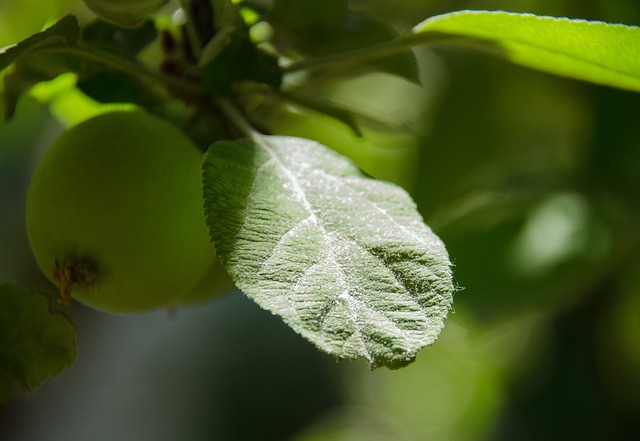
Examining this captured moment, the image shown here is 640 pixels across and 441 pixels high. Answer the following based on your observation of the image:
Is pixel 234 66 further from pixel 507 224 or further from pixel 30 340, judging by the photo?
pixel 507 224

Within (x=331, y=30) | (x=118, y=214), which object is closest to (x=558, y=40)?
(x=331, y=30)

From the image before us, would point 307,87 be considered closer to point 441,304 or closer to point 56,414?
point 441,304

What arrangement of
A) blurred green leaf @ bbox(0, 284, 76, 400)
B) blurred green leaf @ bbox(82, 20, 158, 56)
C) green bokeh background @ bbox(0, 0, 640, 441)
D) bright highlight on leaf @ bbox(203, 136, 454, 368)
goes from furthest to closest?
green bokeh background @ bbox(0, 0, 640, 441) → blurred green leaf @ bbox(82, 20, 158, 56) → blurred green leaf @ bbox(0, 284, 76, 400) → bright highlight on leaf @ bbox(203, 136, 454, 368)

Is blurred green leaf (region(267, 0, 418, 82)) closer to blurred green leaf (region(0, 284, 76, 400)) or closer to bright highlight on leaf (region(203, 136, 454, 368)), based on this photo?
Result: bright highlight on leaf (region(203, 136, 454, 368))

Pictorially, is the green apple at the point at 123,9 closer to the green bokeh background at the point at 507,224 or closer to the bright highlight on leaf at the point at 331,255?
the bright highlight on leaf at the point at 331,255

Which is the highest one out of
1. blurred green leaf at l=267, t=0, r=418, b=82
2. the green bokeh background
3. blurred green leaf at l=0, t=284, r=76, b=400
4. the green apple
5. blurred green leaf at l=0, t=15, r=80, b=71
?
blurred green leaf at l=0, t=15, r=80, b=71

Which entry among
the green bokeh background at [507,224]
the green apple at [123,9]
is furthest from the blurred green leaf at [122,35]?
the green bokeh background at [507,224]

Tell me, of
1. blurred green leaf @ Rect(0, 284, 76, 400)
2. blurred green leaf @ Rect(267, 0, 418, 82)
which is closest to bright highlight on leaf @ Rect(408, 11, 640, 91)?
blurred green leaf @ Rect(267, 0, 418, 82)

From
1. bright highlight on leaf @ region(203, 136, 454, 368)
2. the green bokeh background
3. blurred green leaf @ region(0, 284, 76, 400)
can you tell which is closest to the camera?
bright highlight on leaf @ region(203, 136, 454, 368)
